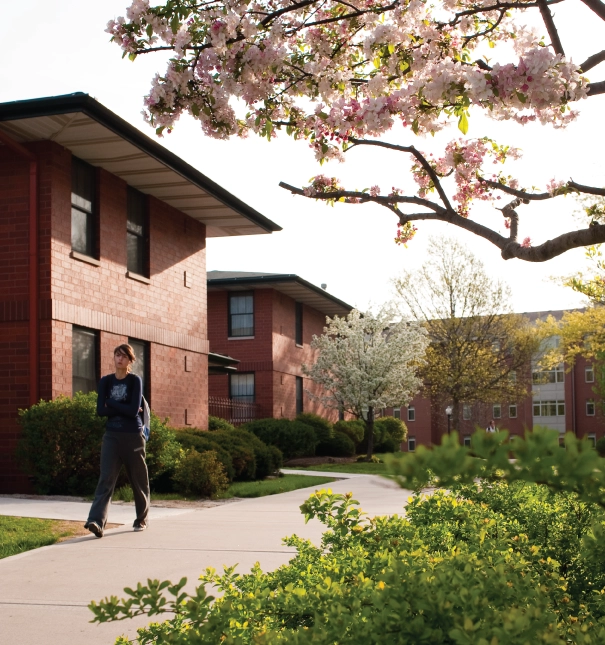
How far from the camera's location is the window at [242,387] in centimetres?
3112

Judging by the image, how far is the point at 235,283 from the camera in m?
30.6

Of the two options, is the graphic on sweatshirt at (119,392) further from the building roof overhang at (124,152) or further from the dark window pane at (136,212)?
the dark window pane at (136,212)

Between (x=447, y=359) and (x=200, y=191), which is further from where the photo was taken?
(x=447, y=359)

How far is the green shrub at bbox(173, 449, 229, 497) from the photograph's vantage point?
1364 centimetres

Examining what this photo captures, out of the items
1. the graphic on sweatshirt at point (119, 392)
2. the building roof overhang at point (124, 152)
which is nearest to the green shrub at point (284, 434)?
the building roof overhang at point (124, 152)

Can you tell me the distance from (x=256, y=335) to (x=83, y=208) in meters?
15.7

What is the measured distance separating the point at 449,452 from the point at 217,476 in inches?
486

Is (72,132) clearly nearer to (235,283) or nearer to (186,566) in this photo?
(186,566)

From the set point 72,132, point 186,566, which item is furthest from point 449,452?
point 72,132

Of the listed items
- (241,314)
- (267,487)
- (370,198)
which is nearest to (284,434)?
(241,314)

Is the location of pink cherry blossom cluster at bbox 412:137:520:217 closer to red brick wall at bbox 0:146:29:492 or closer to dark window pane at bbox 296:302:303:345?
red brick wall at bbox 0:146:29:492

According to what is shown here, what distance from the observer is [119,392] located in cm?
896

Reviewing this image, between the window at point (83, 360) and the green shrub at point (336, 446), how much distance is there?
16338 mm

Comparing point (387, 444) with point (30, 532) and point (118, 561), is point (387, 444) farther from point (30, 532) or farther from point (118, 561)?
point (118, 561)
